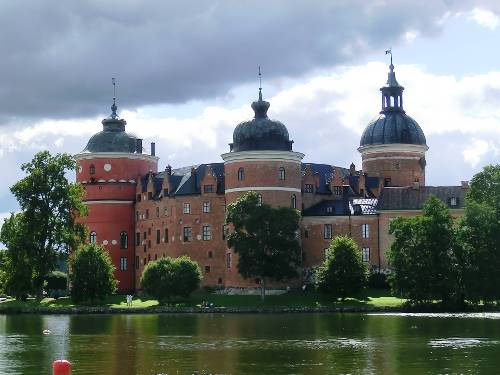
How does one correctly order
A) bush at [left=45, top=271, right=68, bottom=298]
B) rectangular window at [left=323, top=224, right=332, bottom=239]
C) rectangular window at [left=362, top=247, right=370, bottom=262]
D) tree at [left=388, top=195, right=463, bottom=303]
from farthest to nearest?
bush at [left=45, top=271, right=68, bottom=298] → rectangular window at [left=323, top=224, right=332, bottom=239] → rectangular window at [left=362, top=247, right=370, bottom=262] → tree at [left=388, top=195, right=463, bottom=303]

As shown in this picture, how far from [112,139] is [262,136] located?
850 inches

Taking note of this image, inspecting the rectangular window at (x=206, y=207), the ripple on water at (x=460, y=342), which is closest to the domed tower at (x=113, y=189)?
the rectangular window at (x=206, y=207)

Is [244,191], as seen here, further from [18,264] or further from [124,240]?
[18,264]

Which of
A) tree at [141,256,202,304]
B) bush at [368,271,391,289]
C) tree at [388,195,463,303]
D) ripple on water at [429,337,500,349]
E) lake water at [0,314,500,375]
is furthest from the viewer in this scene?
bush at [368,271,391,289]

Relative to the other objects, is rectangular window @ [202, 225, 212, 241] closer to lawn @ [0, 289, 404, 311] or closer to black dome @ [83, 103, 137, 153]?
lawn @ [0, 289, 404, 311]

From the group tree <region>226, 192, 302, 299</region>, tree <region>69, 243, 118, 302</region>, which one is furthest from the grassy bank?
tree <region>226, 192, 302, 299</region>

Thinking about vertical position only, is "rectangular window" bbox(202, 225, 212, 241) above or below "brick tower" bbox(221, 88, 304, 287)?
below

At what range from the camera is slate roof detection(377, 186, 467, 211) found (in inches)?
4338

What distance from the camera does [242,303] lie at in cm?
9950

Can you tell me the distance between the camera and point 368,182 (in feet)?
398

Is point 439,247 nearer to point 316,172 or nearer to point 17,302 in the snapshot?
point 316,172

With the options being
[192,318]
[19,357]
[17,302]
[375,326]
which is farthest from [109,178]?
[19,357]

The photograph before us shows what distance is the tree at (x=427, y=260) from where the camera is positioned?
85688mm

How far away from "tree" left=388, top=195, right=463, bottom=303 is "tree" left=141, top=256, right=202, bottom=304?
2091cm
